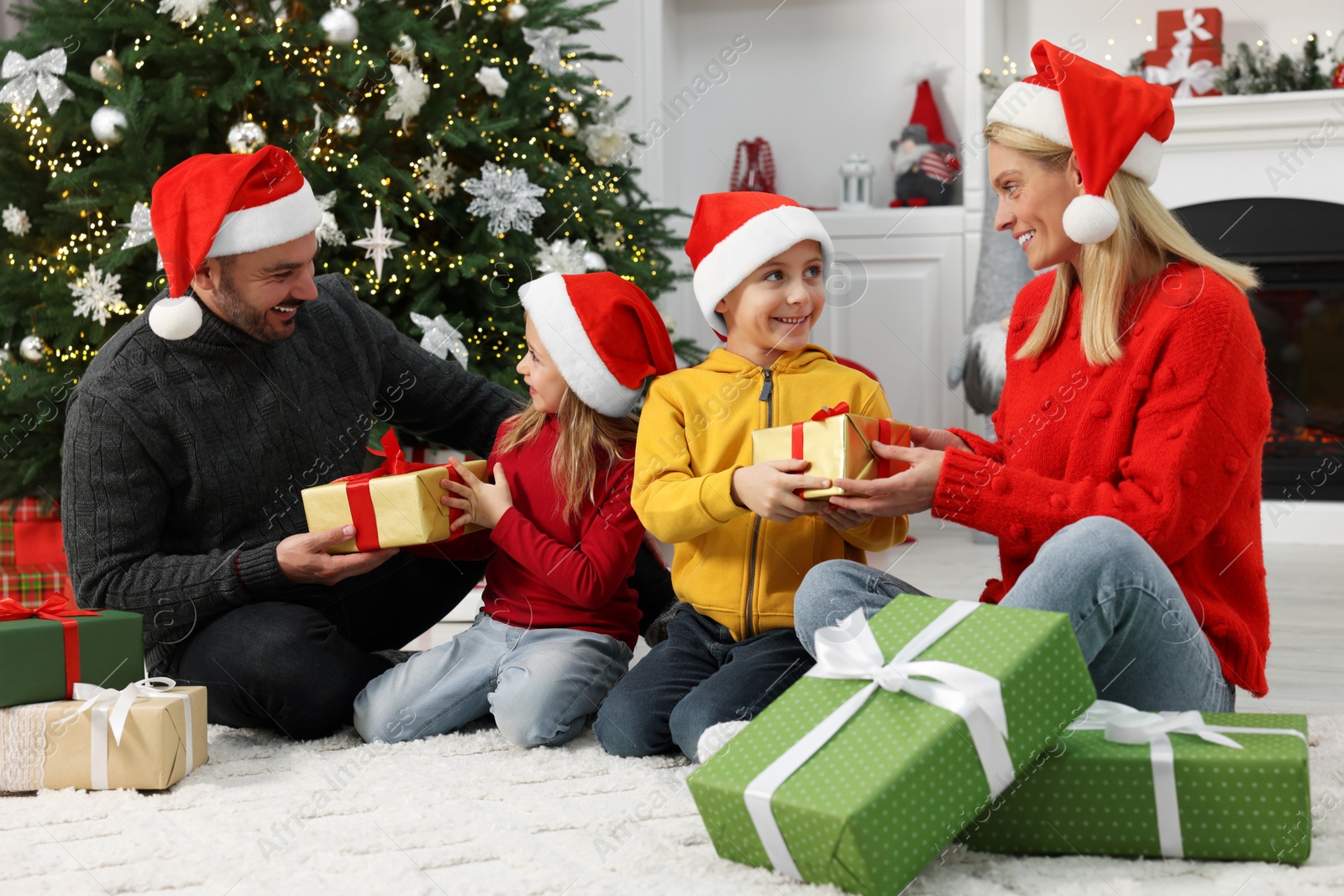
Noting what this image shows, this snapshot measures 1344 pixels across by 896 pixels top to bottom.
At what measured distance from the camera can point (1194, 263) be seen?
135cm

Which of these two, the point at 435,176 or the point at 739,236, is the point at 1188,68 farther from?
the point at 739,236

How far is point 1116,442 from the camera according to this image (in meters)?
1.33

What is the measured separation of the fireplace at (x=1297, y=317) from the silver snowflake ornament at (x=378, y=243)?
2433 mm

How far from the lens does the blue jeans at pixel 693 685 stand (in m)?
1.49

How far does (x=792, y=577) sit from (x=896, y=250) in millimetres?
2649

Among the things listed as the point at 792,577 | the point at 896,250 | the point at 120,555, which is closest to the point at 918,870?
the point at 792,577

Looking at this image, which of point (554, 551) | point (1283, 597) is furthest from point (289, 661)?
point (1283, 597)

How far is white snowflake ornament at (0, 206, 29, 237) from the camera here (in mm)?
2295

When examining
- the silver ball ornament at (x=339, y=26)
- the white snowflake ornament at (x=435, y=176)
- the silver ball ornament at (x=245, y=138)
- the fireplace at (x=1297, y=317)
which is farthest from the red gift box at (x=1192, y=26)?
the silver ball ornament at (x=245, y=138)

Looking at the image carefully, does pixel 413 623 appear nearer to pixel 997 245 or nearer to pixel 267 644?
pixel 267 644

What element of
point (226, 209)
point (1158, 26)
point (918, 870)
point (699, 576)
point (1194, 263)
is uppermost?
point (1158, 26)

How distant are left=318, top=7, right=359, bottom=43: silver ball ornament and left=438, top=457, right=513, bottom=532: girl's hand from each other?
1022 mm

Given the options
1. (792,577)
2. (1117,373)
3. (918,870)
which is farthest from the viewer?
(792,577)

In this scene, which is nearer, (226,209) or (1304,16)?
(226,209)
